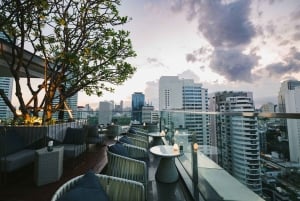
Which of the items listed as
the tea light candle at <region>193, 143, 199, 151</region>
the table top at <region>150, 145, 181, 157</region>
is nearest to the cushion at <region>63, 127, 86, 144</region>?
the table top at <region>150, 145, 181, 157</region>

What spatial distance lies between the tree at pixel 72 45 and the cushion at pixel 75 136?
0.98m

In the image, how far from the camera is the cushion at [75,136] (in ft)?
15.7

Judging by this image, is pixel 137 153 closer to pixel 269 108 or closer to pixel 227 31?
pixel 269 108

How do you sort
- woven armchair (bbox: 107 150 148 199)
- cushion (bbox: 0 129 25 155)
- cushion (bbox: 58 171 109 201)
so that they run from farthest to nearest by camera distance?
cushion (bbox: 0 129 25 155)
woven armchair (bbox: 107 150 148 199)
cushion (bbox: 58 171 109 201)

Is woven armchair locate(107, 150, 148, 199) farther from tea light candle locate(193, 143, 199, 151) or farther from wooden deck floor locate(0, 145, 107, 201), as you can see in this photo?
wooden deck floor locate(0, 145, 107, 201)

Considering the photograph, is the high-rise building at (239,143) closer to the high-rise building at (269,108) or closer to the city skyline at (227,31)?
the high-rise building at (269,108)

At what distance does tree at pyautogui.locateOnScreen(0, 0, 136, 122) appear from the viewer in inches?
201

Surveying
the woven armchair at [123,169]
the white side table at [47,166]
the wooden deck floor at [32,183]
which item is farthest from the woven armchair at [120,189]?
the white side table at [47,166]

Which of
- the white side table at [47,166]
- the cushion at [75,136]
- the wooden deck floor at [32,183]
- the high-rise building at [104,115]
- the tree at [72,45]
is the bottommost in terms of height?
the wooden deck floor at [32,183]

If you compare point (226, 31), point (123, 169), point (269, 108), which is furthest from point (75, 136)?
point (226, 31)

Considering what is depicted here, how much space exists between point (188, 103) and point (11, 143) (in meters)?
8.63

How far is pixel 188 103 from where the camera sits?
1052 cm

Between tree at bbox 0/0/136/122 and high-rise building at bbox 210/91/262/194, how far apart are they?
4.30m

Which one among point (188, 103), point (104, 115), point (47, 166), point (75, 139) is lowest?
point (47, 166)
